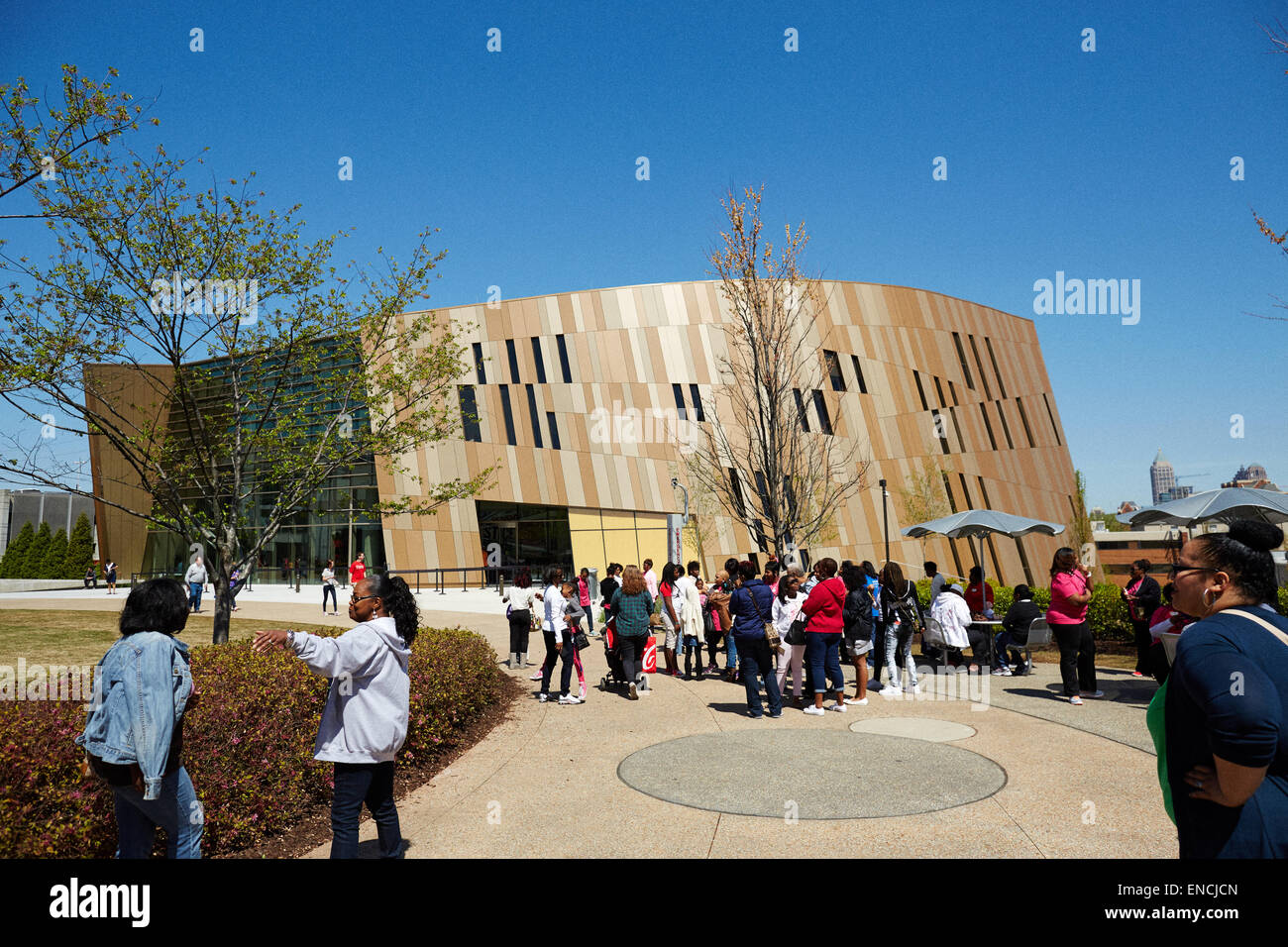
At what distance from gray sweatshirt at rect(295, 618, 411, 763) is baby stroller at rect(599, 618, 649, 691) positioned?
6458mm

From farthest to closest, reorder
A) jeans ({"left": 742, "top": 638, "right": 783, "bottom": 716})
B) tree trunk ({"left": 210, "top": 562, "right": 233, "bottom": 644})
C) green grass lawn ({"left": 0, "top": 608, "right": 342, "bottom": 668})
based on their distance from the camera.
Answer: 1. green grass lawn ({"left": 0, "top": 608, "right": 342, "bottom": 668})
2. tree trunk ({"left": 210, "top": 562, "right": 233, "bottom": 644})
3. jeans ({"left": 742, "top": 638, "right": 783, "bottom": 716})

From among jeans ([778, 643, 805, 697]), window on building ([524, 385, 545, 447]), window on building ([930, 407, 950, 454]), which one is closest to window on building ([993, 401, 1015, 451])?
window on building ([930, 407, 950, 454])

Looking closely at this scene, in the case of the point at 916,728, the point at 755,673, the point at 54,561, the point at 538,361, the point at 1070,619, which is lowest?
the point at 916,728

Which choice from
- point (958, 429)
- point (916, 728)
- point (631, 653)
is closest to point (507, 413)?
point (958, 429)

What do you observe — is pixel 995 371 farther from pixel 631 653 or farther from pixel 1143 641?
pixel 631 653

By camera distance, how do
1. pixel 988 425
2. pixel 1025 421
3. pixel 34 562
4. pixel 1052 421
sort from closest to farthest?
pixel 988 425, pixel 1025 421, pixel 1052 421, pixel 34 562

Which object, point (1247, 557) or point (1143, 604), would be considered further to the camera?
point (1143, 604)

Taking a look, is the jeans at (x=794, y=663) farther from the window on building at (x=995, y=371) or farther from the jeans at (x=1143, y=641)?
the window on building at (x=995, y=371)

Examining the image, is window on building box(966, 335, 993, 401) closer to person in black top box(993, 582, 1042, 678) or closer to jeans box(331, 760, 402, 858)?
person in black top box(993, 582, 1042, 678)

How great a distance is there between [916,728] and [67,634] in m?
15.8

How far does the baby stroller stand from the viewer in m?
10.5

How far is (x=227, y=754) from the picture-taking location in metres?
4.97
